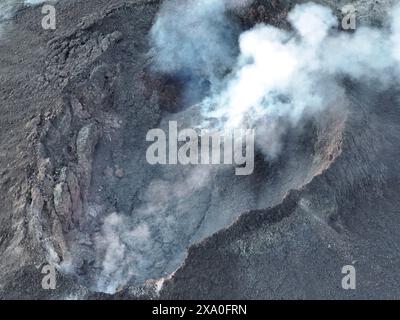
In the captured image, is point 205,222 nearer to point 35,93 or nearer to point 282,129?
point 282,129

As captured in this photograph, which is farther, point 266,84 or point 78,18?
point 78,18

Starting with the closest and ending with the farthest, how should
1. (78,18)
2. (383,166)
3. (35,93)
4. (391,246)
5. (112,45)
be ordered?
(391,246), (383,166), (35,93), (112,45), (78,18)

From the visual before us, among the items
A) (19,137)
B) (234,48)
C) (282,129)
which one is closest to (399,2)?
(234,48)

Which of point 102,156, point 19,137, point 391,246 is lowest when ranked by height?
point 391,246

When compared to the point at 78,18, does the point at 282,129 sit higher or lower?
lower

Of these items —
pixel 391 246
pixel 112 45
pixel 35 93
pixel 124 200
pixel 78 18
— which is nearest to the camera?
pixel 391 246

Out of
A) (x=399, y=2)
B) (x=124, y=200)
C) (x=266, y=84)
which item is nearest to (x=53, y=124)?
(x=124, y=200)

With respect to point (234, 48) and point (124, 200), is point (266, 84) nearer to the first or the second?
point (234, 48)
